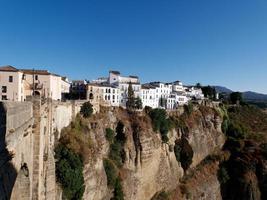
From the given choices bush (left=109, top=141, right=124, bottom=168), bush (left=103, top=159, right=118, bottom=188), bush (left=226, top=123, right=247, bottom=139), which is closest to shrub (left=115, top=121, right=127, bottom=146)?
bush (left=109, top=141, right=124, bottom=168)

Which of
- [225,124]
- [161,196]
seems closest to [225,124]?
[225,124]

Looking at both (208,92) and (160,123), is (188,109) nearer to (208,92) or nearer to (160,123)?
(160,123)

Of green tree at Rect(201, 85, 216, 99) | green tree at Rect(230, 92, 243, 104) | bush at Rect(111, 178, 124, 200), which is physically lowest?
bush at Rect(111, 178, 124, 200)

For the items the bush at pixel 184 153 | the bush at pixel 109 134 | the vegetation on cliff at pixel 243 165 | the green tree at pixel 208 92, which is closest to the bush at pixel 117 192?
the bush at pixel 109 134

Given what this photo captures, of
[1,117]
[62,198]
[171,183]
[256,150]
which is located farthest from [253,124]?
[1,117]

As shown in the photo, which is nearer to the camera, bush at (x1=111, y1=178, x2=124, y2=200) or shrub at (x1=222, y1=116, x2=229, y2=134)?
bush at (x1=111, y1=178, x2=124, y2=200)

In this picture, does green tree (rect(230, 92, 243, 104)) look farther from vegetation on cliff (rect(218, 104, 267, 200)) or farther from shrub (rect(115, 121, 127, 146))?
shrub (rect(115, 121, 127, 146))
